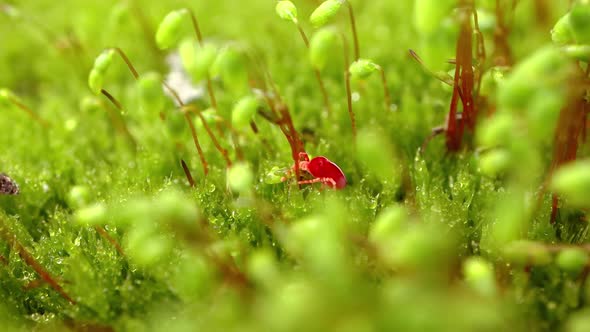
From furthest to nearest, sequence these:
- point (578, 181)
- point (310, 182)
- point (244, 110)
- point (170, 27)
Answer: point (310, 182)
point (170, 27)
point (244, 110)
point (578, 181)

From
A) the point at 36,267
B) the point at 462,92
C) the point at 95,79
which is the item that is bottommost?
the point at 36,267

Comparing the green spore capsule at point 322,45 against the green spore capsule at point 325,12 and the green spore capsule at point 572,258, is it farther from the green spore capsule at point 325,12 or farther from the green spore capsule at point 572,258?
the green spore capsule at point 572,258

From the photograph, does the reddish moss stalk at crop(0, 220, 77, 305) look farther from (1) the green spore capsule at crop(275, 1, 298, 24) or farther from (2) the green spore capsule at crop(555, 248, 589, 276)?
(2) the green spore capsule at crop(555, 248, 589, 276)

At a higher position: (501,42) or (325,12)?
(501,42)

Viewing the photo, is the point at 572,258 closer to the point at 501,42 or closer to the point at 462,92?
the point at 462,92

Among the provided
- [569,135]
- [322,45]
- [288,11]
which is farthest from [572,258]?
[288,11]

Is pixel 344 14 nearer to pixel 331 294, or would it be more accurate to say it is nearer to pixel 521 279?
pixel 521 279

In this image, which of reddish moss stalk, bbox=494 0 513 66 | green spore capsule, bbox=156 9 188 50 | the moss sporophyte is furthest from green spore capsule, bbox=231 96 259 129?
reddish moss stalk, bbox=494 0 513 66
